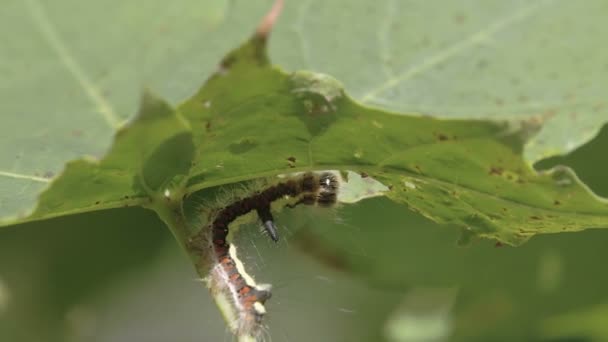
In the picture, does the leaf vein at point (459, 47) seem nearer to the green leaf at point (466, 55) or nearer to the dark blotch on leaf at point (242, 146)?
the green leaf at point (466, 55)

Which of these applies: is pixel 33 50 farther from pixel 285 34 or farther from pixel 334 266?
pixel 334 266

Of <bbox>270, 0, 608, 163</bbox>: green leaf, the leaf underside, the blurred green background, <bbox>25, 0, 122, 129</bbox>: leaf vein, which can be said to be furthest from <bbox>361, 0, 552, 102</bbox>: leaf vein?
the blurred green background

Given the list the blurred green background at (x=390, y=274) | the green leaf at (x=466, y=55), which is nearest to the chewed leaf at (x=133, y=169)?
the green leaf at (x=466, y=55)

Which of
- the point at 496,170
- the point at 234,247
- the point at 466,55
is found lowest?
the point at 496,170

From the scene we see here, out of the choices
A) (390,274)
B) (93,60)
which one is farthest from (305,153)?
(390,274)

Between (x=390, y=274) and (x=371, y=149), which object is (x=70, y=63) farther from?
(x=390, y=274)

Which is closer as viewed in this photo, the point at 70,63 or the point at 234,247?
the point at 70,63
